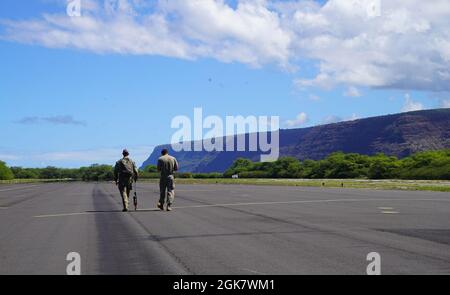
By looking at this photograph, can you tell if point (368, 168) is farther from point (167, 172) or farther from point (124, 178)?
point (124, 178)

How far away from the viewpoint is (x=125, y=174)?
70.4ft

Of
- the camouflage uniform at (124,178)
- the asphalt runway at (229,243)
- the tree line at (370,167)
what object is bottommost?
the asphalt runway at (229,243)

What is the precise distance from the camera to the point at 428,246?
11.1m

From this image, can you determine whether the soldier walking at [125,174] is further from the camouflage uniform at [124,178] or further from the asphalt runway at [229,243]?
the asphalt runway at [229,243]

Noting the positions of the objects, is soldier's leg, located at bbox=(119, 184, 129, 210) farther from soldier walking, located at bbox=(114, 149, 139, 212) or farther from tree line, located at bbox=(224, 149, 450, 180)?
tree line, located at bbox=(224, 149, 450, 180)

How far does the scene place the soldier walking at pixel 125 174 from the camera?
70.3ft

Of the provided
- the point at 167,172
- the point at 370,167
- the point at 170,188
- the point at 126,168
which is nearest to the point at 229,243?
the point at 170,188

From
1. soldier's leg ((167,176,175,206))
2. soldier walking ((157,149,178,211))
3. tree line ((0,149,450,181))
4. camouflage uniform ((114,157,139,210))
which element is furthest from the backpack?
tree line ((0,149,450,181))

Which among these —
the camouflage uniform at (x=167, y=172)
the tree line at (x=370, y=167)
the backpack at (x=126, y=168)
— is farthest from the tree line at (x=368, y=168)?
the backpack at (x=126, y=168)

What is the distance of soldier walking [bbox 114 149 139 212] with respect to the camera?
2142cm

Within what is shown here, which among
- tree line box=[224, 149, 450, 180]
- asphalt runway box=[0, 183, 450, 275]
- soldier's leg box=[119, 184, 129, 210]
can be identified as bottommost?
asphalt runway box=[0, 183, 450, 275]

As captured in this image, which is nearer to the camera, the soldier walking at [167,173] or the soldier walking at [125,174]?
the soldier walking at [167,173]
